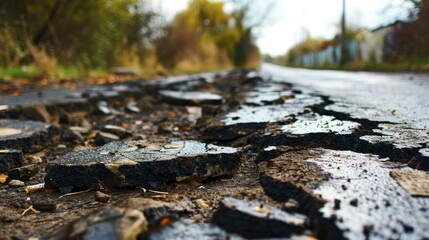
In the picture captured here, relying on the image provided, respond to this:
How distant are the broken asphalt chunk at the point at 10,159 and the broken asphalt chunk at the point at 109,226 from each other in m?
0.84

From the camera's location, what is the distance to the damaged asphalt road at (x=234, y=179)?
2.89 feet

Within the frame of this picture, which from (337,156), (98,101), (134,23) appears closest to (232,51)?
(134,23)

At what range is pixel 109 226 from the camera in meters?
0.87

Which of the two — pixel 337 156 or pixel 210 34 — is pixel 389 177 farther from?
pixel 210 34

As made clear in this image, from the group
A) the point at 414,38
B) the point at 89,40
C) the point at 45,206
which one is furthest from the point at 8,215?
the point at 414,38

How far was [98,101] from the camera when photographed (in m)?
3.43

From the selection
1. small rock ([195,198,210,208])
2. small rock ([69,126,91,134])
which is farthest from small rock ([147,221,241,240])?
small rock ([69,126,91,134])

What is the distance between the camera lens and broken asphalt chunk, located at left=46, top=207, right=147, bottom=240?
0.84 meters

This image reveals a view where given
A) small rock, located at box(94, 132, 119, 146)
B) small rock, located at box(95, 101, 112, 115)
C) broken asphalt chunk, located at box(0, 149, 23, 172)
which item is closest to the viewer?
broken asphalt chunk, located at box(0, 149, 23, 172)

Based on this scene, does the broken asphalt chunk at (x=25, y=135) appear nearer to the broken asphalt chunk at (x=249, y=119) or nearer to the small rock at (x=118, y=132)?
the small rock at (x=118, y=132)

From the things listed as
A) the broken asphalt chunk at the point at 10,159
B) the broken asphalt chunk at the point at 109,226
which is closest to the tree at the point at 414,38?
the broken asphalt chunk at the point at 10,159

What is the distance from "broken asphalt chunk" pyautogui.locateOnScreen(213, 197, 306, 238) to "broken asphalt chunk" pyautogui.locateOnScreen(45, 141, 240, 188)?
0.40m

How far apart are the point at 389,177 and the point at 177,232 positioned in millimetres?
666

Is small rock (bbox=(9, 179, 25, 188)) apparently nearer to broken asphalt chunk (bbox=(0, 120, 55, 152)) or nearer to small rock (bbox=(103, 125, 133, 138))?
broken asphalt chunk (bbox=(0, 120, 55, 152))
